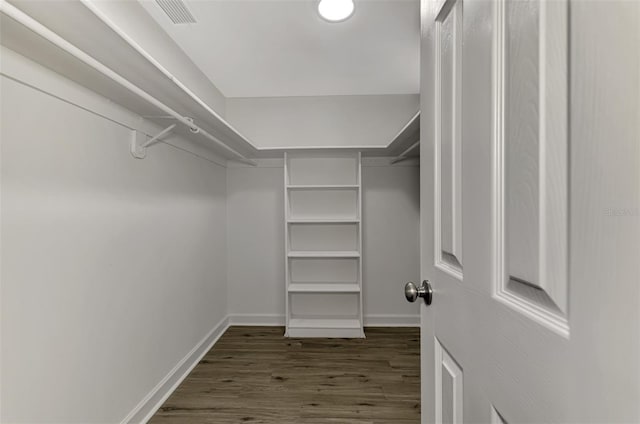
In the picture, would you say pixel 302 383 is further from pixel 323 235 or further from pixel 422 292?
pixel 422 292

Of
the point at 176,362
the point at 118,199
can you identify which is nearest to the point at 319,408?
the point at 176,362

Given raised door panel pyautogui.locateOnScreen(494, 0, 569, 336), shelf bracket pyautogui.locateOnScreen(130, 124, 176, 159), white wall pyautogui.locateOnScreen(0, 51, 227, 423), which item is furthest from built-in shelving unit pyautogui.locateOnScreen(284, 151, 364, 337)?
raised door panel pyautogui.locateOnScreen(494, 0, 569, 336)

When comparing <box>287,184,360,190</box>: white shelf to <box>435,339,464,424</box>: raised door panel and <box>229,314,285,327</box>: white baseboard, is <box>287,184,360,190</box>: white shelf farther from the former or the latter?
<box>435,339,464,424</box>: raised door panel

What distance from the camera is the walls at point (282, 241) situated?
3336mm

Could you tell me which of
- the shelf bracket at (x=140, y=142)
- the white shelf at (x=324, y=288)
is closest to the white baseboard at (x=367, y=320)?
the white shelf at (x=324, y=288)

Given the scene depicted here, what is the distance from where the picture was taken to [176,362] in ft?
7.29

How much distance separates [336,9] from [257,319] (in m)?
2.84

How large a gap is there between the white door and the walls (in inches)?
103

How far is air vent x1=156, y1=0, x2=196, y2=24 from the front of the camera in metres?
1.77

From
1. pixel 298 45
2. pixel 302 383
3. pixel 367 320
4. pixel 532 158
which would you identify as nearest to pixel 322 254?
pixel 367 320

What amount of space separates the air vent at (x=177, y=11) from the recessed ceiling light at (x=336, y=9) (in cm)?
76

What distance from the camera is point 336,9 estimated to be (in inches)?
73.6

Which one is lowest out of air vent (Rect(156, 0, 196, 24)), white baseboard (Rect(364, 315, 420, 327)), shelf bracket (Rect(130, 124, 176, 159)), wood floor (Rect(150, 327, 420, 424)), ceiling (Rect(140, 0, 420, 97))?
wood floor (Rect(150, 327, 420, 424))

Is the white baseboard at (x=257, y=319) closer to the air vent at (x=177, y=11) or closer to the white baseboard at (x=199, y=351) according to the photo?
the white baseboard at (x=199, y=351)
